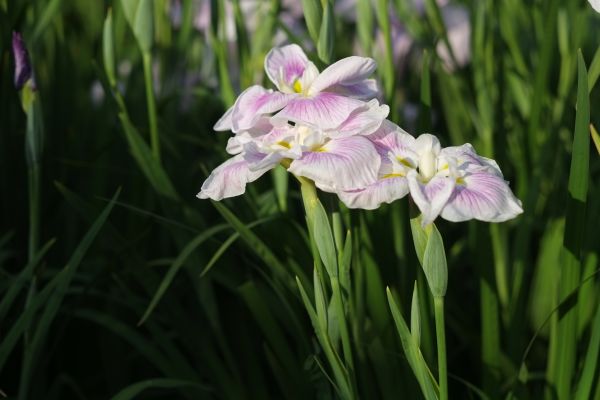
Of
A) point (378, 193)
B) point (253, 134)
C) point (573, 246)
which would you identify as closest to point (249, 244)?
point (253, 134)

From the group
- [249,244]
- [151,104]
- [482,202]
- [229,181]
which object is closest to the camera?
[482,202]

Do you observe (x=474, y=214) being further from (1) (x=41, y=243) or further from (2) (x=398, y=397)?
(1) (x=41, y=243)

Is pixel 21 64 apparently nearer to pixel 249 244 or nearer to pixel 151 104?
pixel 151 104

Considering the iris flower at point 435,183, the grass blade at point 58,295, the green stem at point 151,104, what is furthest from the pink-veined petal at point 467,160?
the green stem at point 151,104

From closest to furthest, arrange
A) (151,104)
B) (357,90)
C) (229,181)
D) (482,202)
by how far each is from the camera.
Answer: (482,202) < (229,181) < (357,90) < (151,104)

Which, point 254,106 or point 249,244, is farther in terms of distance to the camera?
point 249,244

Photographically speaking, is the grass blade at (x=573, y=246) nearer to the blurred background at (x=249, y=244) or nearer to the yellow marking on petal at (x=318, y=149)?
the blurred background at (x=249, y=244)
